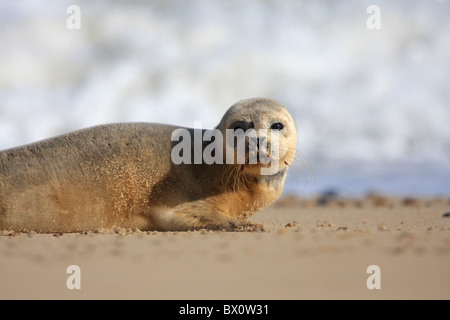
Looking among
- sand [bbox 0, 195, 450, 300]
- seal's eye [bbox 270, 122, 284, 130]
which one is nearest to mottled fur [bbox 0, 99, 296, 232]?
seal's eye [bbox 270, 122, 284, 130]

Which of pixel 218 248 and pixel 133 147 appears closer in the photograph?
pixel 218 248

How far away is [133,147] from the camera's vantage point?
7238 mm

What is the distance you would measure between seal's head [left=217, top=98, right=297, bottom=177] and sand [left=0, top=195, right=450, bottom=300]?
118 centimetres

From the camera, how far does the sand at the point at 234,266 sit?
3.40 m

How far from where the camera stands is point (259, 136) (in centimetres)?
642

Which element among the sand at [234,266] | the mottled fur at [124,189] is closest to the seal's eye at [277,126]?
the mottled fur at [124,189]

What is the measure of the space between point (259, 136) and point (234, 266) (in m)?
2.68

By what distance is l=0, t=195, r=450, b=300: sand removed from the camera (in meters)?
3.40

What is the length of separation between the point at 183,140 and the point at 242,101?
3.14 ft

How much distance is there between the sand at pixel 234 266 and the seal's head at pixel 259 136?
1.18 m

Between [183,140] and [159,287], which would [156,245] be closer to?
[159,287]

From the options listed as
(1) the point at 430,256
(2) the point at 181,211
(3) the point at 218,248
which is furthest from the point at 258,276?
(2) the point at 181,211
